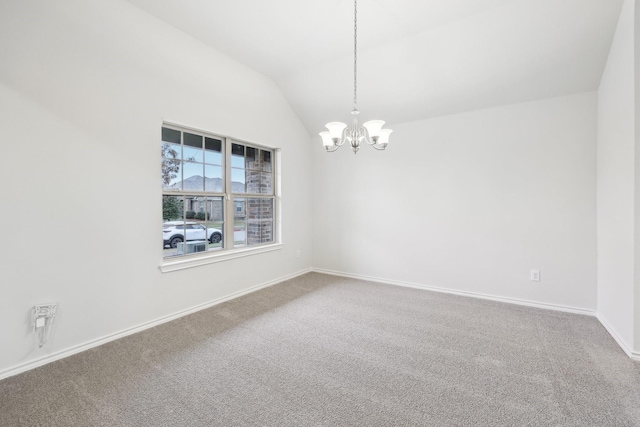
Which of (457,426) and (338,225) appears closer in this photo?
(457,426)

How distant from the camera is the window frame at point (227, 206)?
296 centimetres

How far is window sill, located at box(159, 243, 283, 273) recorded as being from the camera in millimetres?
2840

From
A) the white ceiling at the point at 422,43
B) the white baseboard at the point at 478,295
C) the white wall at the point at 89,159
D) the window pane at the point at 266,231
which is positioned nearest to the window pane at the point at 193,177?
the white wall at the point at 89,159

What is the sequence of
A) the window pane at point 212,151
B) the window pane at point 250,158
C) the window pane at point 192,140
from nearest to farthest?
1. the window pane at point 192,140
2. the window pane at point 212,151
3. the window pane at point 250,158

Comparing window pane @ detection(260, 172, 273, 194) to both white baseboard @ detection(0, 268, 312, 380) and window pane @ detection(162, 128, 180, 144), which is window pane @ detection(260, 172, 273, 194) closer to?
window pane @ detection(162, 128, 180, 144)

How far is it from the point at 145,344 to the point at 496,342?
299cm

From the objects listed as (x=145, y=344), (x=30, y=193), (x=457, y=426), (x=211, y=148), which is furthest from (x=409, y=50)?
(x=145, y=344)

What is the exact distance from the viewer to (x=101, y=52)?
2.32 m

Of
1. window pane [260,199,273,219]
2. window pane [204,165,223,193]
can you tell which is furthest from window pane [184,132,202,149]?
window pane [260,199,273,219]

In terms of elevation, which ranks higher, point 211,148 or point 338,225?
point 211,148

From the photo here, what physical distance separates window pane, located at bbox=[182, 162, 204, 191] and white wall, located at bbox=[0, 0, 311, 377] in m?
0.39

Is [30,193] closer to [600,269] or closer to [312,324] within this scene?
[312,324]

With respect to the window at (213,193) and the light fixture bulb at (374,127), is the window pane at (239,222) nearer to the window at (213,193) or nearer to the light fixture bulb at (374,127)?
the window at (213,193)

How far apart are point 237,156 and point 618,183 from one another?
3.88 meters
